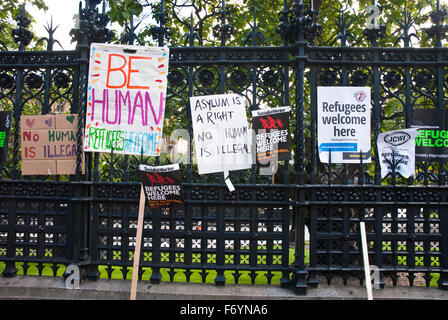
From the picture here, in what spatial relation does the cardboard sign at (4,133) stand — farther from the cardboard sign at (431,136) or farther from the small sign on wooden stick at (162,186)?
the cardboard sign at (431,136)

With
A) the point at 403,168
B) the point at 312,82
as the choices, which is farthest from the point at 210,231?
the point at 403,168

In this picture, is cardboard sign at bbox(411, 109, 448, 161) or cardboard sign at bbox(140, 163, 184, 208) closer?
cardboard sign at bbox(140, 163, 184, 208)

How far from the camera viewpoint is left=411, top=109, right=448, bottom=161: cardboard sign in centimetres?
519

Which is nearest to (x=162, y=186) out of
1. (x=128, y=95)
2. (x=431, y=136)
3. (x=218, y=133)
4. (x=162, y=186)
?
(x=162, y=186)

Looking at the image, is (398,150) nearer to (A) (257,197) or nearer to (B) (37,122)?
(A) (257,197)

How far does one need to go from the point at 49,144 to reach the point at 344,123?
4.74 m

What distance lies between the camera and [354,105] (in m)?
5.17

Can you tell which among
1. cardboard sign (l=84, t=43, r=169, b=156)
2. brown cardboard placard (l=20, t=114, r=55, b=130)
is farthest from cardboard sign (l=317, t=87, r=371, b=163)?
brown cardboard placard (l=20, t=114, r=55, b=130)

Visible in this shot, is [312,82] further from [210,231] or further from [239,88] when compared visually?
[210,231]

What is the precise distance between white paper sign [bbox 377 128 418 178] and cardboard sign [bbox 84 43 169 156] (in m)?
3.50

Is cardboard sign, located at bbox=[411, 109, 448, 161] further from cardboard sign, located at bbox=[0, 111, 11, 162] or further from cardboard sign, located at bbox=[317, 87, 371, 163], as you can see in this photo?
cardboard sign, located at bbox=[0, 111, 11, 162]

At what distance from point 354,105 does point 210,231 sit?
298cm

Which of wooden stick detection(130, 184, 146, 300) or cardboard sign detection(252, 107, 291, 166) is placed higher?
cardboard sign detection(252, 107, 291, 166)

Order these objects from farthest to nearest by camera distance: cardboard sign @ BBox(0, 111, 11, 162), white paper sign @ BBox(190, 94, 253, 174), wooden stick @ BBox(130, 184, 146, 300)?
cardboard sign @ BBox(0, 111, 11, 162) < white paper sign @ BBox(190, 94, 253, 174) < wooden stick @ BBox(130, 184, 146, 300)
